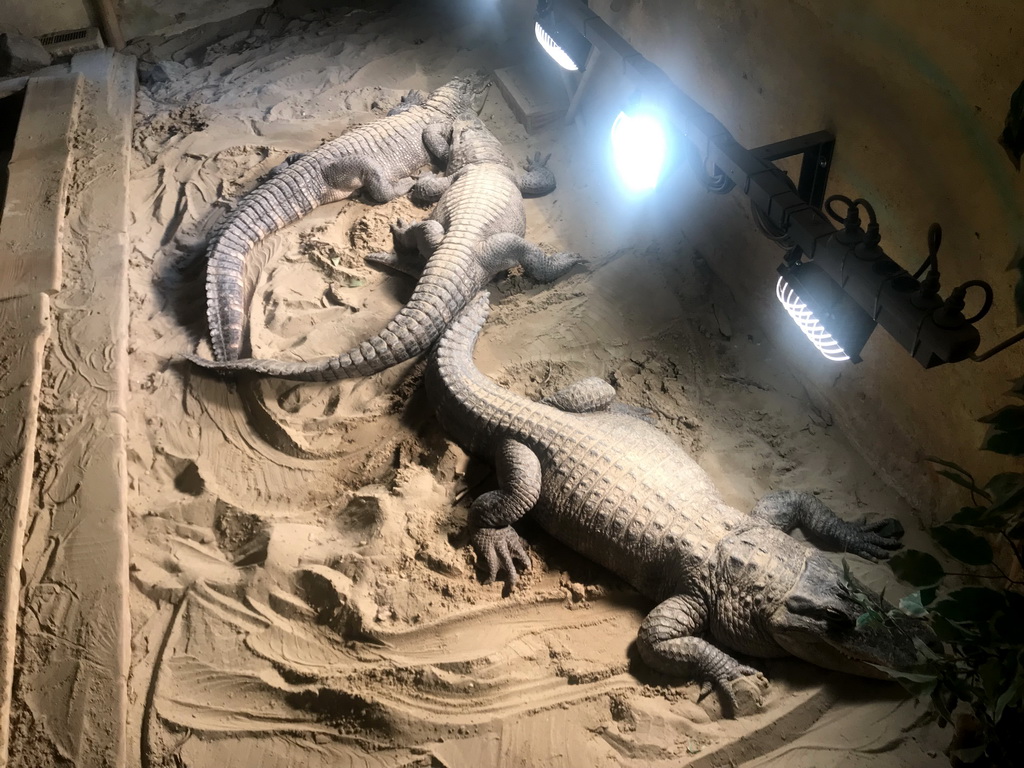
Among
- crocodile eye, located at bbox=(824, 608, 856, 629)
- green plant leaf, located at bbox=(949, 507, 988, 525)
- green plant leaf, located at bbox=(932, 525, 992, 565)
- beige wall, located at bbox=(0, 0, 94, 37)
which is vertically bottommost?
crocodile eye, located at bbox=(824, 608, 856, 629)

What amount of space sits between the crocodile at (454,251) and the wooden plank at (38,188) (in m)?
1.21

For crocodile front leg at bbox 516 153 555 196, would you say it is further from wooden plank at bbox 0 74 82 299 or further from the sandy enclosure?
wooden plank at bbox 0 74 82 299

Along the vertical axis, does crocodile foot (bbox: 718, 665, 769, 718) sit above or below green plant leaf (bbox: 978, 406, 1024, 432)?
below

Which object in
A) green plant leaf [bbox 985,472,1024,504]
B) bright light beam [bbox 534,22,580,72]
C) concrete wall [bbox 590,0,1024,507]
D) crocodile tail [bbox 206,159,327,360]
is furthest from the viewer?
crocodile tail [bbox 206,159,327,360]

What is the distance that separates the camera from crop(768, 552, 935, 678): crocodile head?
8.57 ft

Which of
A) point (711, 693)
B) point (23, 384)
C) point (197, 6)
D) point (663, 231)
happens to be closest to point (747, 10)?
Answer: point (663, 231)

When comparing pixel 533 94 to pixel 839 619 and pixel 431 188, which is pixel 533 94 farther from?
pixel 839 619

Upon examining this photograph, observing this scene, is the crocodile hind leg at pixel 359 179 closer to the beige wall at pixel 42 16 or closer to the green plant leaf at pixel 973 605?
the beige wall at pixel 42 16

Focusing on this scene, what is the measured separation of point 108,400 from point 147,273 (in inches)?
49.8

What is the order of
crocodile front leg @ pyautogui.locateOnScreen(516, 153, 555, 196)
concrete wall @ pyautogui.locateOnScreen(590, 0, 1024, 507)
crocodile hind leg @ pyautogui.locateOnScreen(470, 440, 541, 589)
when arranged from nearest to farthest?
concrete wall @ pyautogui.locateOnScreen(590, 0, 1024, 507)
crocodile hind leg @ pyautogui.locateOnScreen(470, 440, 541, 589)
crocodile front leg @ pyautogui.locateOnScreen(516, 153, 555, 196)

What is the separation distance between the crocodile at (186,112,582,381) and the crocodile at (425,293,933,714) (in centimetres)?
45

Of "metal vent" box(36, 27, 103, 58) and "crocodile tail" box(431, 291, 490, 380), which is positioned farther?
"metal vent" box(36, 27, 103, 58)

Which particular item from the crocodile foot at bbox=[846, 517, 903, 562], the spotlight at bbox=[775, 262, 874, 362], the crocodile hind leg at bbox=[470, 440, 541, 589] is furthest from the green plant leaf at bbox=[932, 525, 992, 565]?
the crocodile hind leg at bbox=[470, 440, 541, 589]

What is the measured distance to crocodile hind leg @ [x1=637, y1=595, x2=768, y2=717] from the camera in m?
2.79
